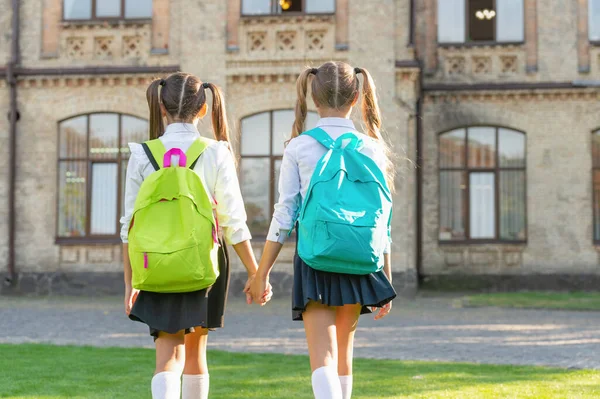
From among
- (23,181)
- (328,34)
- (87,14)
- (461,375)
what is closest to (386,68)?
(328,34)

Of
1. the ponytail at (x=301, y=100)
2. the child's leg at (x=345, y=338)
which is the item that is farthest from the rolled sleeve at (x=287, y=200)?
the child's leg at (x=345, y=338)

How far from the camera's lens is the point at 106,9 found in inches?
803

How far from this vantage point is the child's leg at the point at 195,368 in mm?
4598

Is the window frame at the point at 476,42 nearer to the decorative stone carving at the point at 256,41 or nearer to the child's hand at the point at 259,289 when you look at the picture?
the decorative stone carving at the point at 256,41

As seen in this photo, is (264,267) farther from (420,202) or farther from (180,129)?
(420,202)

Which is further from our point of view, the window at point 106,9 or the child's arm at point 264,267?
the window at point 106,9

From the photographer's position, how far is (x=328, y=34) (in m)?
19.6

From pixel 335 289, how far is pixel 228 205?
2.34ft

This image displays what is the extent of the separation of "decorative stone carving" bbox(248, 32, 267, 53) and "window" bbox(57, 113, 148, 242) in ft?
10.1

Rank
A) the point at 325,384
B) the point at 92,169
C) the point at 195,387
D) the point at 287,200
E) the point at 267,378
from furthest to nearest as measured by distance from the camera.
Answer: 1. the point at 92,169
2. the point at 267,378
3. the point at 195,387
4. the point at 287,200
5. the point at 325,384

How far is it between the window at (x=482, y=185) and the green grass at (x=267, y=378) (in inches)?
536

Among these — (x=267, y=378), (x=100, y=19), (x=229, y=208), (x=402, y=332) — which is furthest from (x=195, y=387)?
(x=100, y=19)

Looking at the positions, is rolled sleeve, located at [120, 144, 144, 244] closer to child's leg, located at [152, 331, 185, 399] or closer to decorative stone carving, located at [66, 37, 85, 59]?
child's leg, located at [152, 331, 185, 399]

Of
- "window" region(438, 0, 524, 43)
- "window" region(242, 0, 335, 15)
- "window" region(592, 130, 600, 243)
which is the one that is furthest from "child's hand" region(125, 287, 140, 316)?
"window" region(592, 130, 600, 243)
